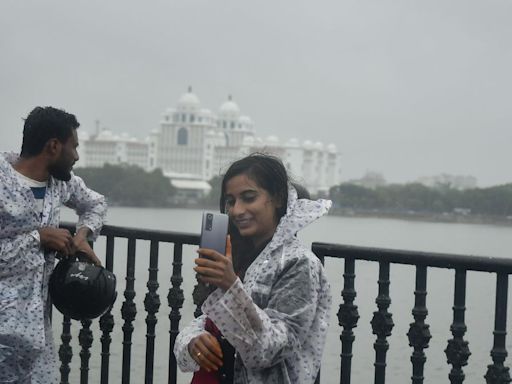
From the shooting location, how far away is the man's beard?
8.52 feet

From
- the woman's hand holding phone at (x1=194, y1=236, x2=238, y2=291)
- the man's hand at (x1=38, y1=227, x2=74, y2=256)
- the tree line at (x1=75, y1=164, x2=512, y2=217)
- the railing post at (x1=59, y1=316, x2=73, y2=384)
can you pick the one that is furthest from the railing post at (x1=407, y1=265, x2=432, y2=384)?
the tree line at (x1=75, y1=164, x2=512, y2=217)

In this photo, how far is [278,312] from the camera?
1.92 m

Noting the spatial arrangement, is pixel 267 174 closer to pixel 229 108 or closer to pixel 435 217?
pixel 435 217

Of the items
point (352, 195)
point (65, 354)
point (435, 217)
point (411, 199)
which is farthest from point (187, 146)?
point (65, 354)

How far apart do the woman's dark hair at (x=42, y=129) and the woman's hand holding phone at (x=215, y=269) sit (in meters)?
0.99

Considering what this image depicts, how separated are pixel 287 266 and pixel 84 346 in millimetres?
1689

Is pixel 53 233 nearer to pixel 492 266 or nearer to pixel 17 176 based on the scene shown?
pixel 17 176

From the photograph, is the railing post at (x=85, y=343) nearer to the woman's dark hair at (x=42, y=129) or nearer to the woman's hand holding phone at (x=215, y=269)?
the woman's dark hair at (x=42, y=129)

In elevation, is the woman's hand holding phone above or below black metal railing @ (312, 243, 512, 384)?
above

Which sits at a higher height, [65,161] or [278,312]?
[65,161]

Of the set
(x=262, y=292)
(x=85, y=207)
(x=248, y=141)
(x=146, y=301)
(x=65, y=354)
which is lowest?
(x=65, y=354)

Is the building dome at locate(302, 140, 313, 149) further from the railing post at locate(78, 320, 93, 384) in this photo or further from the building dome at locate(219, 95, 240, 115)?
the railing post at locate(78, 320, 93, 384)

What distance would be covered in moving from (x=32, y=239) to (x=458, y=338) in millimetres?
1389

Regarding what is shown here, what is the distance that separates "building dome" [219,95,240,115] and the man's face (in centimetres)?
11439
